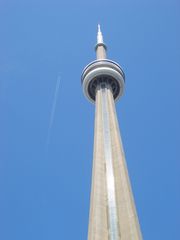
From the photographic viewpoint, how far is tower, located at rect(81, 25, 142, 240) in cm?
3503

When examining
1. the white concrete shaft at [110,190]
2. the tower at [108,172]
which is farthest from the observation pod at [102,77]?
the white concrete shaft at [110,190]

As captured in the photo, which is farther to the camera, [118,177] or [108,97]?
[108,97]

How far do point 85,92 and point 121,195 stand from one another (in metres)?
24.7

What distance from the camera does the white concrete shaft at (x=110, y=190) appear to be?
34719mm

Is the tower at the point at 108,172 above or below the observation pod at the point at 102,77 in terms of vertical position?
below

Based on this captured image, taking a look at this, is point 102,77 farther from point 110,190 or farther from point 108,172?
point 110,190

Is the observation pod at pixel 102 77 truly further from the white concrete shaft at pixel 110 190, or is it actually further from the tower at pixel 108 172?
the white concrete shaft at pixel 110 190

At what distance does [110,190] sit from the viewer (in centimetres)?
3928

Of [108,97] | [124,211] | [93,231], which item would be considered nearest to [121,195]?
[124,211]

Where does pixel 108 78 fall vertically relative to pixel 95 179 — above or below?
above

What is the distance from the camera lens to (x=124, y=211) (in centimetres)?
3656

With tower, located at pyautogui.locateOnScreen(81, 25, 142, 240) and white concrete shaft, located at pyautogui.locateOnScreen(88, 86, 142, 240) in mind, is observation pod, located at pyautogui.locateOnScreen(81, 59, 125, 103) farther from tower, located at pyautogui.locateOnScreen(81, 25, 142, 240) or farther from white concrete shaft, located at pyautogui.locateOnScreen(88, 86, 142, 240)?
white concrete shaft, located at pyautogui.locateOnScreen(88, 86, 142, 240)

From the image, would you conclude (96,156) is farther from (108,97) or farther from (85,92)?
(85,92)

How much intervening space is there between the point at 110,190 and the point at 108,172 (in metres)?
2.66
